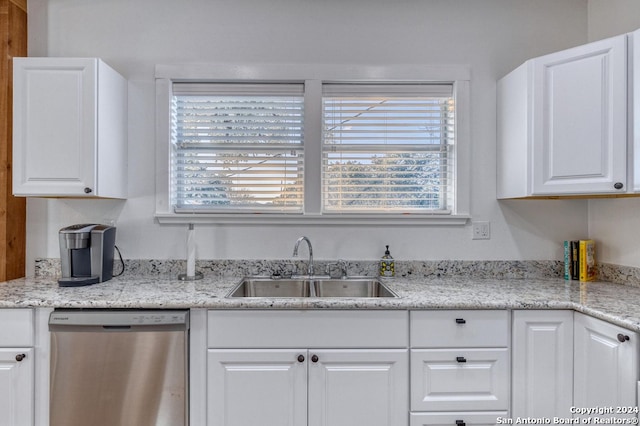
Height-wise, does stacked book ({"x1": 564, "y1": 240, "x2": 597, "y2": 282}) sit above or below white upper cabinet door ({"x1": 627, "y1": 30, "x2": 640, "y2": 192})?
below

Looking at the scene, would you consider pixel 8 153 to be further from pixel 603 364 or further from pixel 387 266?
pixel 603 364

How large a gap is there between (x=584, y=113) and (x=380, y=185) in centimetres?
112

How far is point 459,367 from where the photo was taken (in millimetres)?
1625

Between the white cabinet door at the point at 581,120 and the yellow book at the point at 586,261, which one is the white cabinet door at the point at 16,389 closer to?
the white cabinet door at the point at 581,120

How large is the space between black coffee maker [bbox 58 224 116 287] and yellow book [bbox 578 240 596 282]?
A: 280cm

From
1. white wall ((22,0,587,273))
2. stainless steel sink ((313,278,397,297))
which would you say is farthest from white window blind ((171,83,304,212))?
stainless steel sink ((313,278,397,297))

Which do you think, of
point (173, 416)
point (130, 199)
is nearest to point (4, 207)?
point (130, 199)

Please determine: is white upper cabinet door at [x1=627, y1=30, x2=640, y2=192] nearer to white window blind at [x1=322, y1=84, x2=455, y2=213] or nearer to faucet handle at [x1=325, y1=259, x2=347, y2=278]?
white window blind at [x1=322, y1=84, x2=455, y2=213]

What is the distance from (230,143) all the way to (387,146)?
3.34 ft

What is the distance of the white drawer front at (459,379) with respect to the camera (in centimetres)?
162

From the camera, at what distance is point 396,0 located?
7.38ft

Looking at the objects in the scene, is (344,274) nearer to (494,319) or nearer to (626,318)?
(494,319)

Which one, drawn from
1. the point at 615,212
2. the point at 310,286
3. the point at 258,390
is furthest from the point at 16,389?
the point at 615,212

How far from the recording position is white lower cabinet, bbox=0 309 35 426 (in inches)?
62.9
